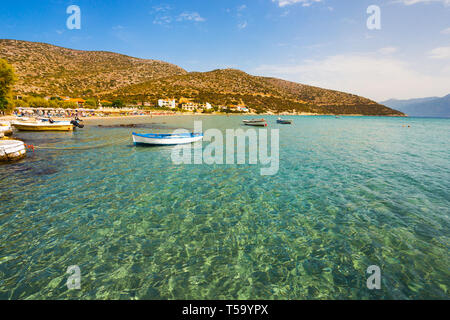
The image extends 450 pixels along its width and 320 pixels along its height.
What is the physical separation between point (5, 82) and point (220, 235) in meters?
59.0

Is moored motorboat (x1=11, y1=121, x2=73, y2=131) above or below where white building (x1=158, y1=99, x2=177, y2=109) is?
below

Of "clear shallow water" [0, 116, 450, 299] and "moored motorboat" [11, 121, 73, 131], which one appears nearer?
"clear shallow water" [0, 116, 450, 299]

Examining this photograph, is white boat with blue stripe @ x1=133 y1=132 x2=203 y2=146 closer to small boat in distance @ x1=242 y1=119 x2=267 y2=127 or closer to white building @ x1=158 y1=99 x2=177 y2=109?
small boat in distance @ x1=242 y1=119 x2=267 y2=127

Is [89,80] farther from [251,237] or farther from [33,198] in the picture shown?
[251,237]

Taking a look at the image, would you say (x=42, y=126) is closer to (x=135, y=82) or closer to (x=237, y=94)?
(x=135, y=82)

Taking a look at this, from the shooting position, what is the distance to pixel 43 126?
116 feet

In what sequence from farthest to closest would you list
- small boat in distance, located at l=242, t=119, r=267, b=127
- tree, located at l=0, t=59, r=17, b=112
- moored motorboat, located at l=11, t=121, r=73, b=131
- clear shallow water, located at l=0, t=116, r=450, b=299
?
small boat in distance, located at l=242, t=119, r=267, b=127 < tree, located at l=0, t=59, r=17, b=112 < moored motorboat, located at l=11, t=121, r=73, b=131 < clear shallow water, located at l=0, t=116, r=450, b=299

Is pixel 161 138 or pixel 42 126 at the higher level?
pixel 42 126

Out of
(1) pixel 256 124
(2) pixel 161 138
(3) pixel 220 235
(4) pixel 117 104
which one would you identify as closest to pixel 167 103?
(4) pixel 117 104

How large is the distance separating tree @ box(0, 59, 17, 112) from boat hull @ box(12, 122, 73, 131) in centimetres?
1234

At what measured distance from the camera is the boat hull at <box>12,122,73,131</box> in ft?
114

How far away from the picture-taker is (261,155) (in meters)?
20.9

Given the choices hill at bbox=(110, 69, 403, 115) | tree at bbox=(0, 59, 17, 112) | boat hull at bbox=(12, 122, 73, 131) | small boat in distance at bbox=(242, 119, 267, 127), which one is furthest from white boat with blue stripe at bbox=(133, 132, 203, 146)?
hill at bbox=(110, 69, 403, 115)
